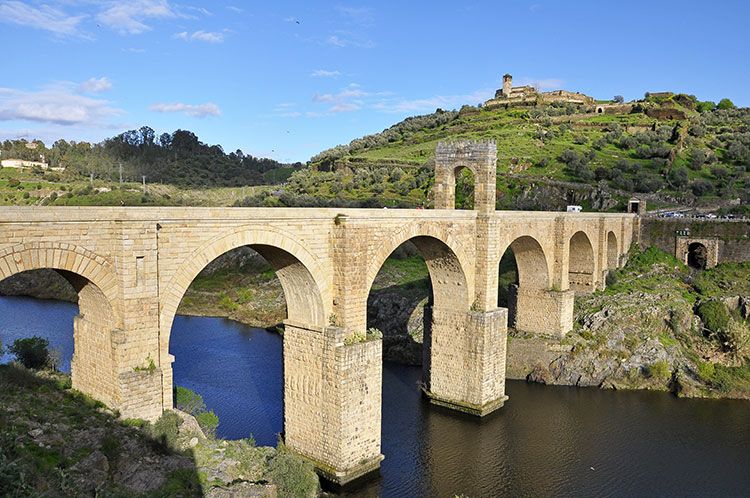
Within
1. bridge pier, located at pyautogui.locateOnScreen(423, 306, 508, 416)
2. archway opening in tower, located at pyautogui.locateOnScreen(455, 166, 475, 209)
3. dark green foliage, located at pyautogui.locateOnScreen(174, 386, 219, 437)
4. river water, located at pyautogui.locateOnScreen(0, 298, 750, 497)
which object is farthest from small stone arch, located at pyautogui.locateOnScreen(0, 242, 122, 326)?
archway opening in tower, located at pyautogui.locateOnScreen(455, 166, 475, 209)

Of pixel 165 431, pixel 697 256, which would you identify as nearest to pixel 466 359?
pixel 165 431

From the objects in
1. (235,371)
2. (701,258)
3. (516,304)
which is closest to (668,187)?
(701,258)

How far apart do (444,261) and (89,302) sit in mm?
12891

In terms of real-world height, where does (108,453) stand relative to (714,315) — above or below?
above

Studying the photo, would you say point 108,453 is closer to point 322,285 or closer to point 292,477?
point 292,477

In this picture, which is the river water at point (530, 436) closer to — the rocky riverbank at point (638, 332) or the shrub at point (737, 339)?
the rocky riverbank at point (638, 332)

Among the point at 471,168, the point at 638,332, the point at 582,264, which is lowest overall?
the point at 638,332

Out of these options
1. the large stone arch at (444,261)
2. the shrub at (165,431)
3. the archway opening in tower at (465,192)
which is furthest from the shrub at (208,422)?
the archway opening in tower at (465,192)

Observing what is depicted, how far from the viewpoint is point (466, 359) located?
22062 mm

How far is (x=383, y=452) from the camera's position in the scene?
18656 millimetres

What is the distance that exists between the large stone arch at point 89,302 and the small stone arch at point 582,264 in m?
25.4

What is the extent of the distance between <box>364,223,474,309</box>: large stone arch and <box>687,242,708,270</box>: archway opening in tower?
2104 centimetres

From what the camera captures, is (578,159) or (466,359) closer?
(466,359)

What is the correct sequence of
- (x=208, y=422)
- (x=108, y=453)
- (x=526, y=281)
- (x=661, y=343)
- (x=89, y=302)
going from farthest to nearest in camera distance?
1. (x=526, y=281)
2. (x=661, y=343)
3. (x=208, y=422)
4. (x=89, y=302)
5. (x=108, y=453)
